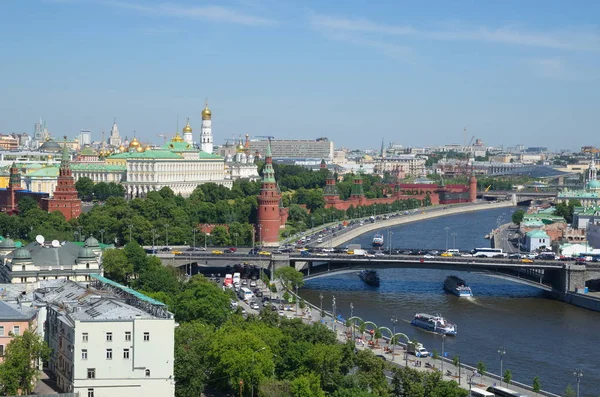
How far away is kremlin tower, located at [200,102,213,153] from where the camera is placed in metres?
98.6

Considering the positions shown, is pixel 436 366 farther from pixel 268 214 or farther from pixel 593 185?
pixel 593 185

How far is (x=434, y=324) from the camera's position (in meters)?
35.0

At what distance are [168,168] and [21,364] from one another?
58.6 m

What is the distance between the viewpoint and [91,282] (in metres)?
31.5

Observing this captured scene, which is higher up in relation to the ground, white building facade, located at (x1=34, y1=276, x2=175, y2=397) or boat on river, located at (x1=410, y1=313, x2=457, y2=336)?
white building facade, located at (x1=34, y1=276, x2=175, y2=397)

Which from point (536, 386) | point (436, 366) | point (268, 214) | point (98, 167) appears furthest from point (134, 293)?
point (98, 167)

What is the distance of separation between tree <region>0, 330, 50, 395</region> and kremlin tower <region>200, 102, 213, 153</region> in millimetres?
74443

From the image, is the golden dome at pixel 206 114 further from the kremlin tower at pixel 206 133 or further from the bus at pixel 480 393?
the bus at pixel 480 393

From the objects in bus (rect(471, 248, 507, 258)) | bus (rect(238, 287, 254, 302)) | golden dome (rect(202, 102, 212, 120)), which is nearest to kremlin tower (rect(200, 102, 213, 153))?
golden dome (rect(202, 102, 212, 120))

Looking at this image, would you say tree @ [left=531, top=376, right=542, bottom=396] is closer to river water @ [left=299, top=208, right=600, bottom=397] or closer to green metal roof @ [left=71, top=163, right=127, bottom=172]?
river water @ [left=299, top=208, right=600, bottom=397]

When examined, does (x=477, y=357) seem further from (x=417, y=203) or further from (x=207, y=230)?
(x=417, y=203)

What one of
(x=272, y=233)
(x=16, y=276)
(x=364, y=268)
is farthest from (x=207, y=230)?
(x=16, y=276)

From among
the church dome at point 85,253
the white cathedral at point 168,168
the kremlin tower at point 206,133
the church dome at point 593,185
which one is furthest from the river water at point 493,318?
the kremlin tower at point 206,133

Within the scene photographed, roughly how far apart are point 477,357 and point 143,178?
171ft
